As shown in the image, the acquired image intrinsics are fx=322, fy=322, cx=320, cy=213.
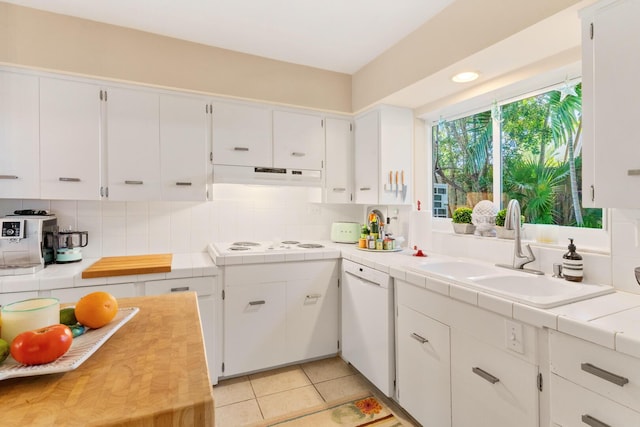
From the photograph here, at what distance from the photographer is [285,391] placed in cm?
219

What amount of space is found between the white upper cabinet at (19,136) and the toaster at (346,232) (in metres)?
2.17

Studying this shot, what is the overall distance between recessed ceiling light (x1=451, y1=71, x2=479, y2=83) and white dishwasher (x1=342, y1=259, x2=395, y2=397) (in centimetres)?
136

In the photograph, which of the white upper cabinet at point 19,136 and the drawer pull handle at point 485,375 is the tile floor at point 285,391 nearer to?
the drawer pull handle at point 485,375

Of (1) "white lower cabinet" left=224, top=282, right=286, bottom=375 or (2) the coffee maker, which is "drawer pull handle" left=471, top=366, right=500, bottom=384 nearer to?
(1) "white lower cabinet" left=224, top=282, right=286, bottom=375

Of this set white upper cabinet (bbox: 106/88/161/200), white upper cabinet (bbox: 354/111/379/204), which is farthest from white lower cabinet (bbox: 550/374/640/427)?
white upper cabinet (bbox: 106/88/161/200)

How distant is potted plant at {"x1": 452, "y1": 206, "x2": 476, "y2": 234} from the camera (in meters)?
2.32

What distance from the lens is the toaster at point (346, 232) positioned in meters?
2.92

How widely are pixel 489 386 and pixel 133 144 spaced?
2.52m

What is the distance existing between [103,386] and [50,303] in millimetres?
310

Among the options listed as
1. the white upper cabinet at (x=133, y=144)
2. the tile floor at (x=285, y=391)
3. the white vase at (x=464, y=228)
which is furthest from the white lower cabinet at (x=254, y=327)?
the white vase at (x=464, y=228)

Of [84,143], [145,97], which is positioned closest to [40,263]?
[84,143]

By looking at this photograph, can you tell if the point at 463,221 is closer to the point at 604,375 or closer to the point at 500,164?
the point at 500,164

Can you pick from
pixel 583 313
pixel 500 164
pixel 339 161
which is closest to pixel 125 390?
pixel 583 313

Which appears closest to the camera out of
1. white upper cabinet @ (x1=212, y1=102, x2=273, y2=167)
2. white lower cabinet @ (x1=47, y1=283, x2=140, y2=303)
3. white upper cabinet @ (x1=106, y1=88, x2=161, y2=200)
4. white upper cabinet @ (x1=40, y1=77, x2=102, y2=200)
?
white lower cabinet @ (x1=47, y1=283, x2=140, y2=303)
